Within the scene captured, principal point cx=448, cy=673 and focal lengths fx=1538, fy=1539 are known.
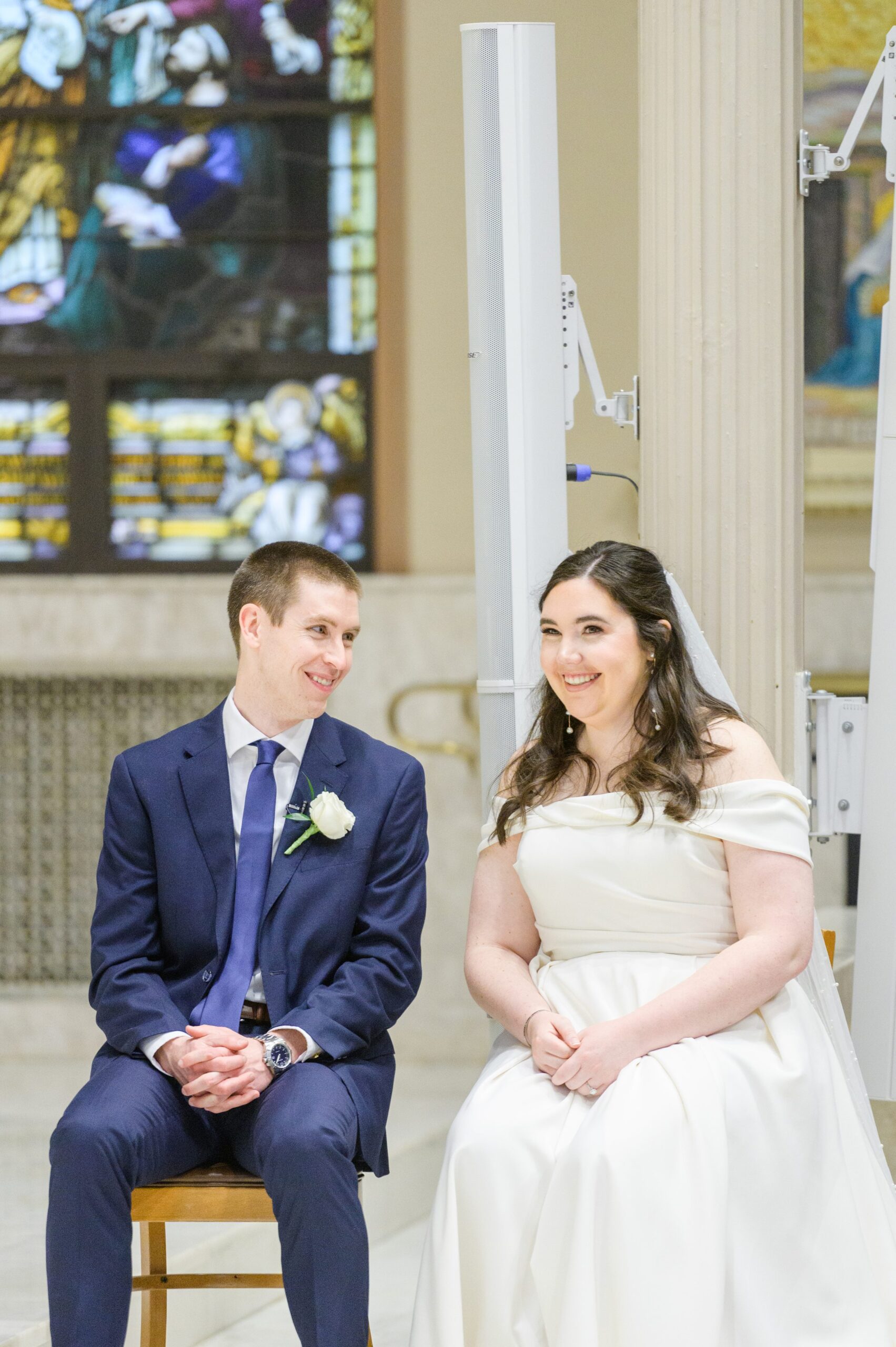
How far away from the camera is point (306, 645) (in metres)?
2.70

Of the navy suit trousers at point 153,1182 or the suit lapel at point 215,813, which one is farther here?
the suit lapel at point 215,813

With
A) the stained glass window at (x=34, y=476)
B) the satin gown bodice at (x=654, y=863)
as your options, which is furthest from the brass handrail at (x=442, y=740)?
the satin gown bodice at (x=654, y=863)

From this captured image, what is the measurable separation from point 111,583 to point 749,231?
3356mm

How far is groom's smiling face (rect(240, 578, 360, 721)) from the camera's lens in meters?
2.71

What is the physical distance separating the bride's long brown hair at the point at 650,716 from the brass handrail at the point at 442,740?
9.27ft

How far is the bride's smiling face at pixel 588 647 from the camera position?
2621 millimetres

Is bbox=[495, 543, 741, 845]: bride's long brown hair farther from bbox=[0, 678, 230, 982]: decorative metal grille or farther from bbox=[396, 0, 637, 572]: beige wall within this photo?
bbox=[0, 678, 230, 982]: decorative metal grille

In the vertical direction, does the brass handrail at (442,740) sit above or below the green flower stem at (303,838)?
below

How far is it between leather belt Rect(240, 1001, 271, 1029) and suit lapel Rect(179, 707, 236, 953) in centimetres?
11

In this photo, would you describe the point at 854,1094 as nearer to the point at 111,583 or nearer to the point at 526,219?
the point at 526,219

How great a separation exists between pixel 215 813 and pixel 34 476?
371cm

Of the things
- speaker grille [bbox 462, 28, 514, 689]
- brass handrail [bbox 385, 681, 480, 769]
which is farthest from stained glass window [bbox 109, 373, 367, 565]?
speaker grille [bbox 462, 28, 514, 689]

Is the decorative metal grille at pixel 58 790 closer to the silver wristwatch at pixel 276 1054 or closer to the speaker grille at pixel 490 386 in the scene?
the speaker grille at pixel 490 386

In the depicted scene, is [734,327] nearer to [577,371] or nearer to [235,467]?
[577,371]
